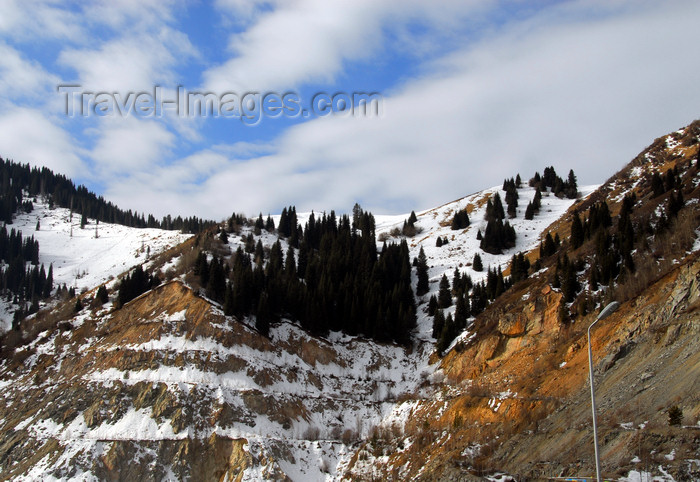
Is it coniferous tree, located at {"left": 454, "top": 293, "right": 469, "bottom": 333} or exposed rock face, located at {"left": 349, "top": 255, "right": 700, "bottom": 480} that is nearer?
exposed rock face, located at {"left": 349, "top": 255, "right": 700, "bottom": 480}

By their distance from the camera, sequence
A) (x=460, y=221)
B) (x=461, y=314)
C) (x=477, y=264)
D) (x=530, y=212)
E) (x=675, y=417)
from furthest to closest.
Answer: (x=460, y=221) → (x=530, y=212) → (x=477, y=264) → (x=461, y=314) → (x=675, y=417)

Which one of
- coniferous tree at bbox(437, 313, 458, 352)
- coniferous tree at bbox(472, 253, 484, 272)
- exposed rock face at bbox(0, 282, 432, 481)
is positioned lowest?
exposed rock face at bbox(0, 282, 432, 481)

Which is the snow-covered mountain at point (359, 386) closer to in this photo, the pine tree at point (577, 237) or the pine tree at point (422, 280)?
the pine tree at point (577, 237)

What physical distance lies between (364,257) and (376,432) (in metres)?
38.5

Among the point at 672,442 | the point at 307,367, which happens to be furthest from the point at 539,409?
the point at 307,367

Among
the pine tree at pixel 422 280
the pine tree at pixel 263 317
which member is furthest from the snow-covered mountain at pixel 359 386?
the pine tree at pixel 422 280

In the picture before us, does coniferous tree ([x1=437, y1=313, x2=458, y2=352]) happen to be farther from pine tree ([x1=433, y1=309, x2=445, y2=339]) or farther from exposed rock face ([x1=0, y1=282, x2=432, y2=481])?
exposed rock face ([x1=0, y1=282, x2=432, y2=481])

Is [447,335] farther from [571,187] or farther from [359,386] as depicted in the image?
[571,187]

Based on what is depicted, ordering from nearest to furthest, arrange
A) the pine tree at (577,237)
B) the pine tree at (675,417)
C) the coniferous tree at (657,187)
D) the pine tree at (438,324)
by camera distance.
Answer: the pine tree at (675,417) → the coniferous tree at (657,187) → the pine tree at (577,237) → the pine tree at (438,324)

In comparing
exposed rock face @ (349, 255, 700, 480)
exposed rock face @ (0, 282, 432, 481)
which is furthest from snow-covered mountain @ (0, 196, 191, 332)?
exposed rock face @ (349, 255, 700, 480)

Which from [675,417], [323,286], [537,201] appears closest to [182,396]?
[323,286]

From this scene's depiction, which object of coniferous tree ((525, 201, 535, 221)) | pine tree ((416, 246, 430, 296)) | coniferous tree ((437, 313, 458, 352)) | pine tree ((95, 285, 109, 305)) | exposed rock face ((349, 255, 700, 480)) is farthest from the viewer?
coniferous tree ((525, 201, 535, 221))

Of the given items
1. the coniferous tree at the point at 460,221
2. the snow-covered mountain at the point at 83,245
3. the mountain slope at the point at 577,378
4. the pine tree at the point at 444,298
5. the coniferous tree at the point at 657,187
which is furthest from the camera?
the snow-covered mountain at the point at 83,245

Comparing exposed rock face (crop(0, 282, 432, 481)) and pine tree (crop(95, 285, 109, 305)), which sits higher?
pine tree (crop(95, 285, 109, 305))
